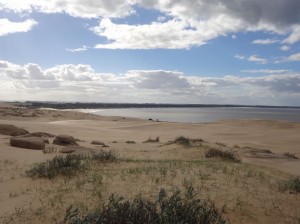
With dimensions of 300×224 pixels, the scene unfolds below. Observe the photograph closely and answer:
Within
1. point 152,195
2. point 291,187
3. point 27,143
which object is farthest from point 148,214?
point 27,143

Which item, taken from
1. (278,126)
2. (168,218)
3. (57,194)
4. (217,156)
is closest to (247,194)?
(168,218)

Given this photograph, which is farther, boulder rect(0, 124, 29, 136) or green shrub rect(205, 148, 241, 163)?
boulder rect(0, 124, 29, 136)

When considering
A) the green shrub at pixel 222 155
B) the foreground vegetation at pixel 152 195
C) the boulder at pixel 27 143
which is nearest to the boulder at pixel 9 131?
the boulder at pixel 27 143

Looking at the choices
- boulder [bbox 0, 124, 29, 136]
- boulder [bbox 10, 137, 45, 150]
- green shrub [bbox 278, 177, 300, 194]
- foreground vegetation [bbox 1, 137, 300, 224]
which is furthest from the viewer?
boulder [bbox 0, 124, 29, 136]

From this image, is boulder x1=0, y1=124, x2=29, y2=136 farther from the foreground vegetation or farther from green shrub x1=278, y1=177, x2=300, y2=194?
green shrub x1=278, y1=177, x2=300, y2=194

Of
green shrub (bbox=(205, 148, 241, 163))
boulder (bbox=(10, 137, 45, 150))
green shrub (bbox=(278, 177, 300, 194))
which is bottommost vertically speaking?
green shrub (bbox=(205, 148, 241, 163))

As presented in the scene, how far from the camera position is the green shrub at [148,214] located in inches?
203

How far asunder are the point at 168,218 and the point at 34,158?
7.57 m

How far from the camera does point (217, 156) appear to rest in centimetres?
1385

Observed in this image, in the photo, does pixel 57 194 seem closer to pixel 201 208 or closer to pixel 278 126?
pixel 201 208

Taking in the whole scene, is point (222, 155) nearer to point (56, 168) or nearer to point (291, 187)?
point (291, 187)

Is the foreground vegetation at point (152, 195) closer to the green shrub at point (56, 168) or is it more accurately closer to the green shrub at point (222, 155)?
the green shrub at point (56, 168)

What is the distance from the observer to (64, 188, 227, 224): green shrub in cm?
516

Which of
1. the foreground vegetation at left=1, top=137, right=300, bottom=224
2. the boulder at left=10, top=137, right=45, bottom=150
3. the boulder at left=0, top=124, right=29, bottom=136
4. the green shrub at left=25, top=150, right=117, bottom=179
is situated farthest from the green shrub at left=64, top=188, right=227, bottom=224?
the boulder at left=0, top=124, right=29, bottom=136
